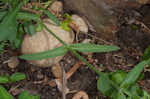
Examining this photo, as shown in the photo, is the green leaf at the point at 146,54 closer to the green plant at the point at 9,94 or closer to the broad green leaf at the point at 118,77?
the broad green leaf at the point at 118,77

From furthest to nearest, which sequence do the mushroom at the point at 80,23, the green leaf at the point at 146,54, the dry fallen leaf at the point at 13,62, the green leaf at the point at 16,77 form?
the mushroom at the point at 80,23 < the dry fallen leaf at the point at 13,62 < the green leaf at the point at 146,54 < the green leaf at the point at 16,77

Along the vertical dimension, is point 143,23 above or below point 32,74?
above

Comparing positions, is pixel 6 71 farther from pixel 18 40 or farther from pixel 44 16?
pixel 44 16

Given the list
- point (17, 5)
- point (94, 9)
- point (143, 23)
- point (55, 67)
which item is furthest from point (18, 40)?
point (143, 23)

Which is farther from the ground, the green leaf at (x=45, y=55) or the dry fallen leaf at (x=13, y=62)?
the green leaf at (x=45, y=55)

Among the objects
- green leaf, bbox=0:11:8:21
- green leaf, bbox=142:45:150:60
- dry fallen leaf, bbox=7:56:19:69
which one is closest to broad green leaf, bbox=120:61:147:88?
green leaf, bbox=142:45:150:60

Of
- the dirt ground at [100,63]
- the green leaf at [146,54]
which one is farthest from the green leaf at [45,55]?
the green leaf at [146,54]

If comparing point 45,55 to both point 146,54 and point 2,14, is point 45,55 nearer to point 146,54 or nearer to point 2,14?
point 2,14
